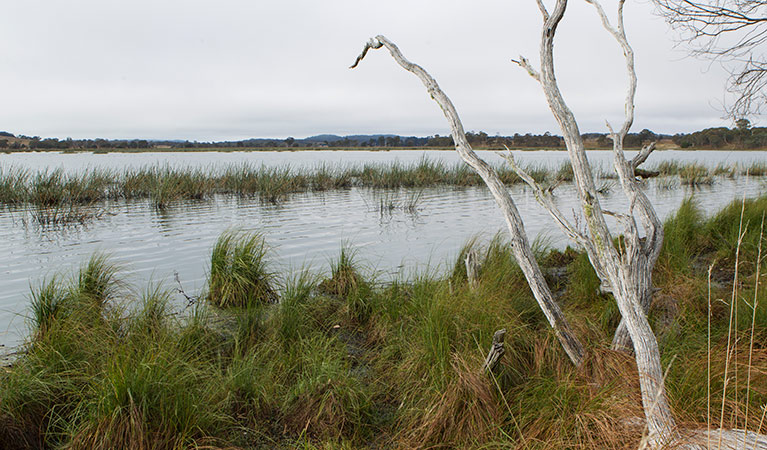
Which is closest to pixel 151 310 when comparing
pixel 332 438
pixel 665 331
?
pixel 332 438

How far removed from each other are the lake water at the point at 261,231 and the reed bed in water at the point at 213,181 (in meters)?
0.83

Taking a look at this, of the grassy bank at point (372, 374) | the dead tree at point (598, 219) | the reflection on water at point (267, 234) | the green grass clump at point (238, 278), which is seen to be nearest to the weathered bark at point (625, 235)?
the dead tree at point (598, 219)

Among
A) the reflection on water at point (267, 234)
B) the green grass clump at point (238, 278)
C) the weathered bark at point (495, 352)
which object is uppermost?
the weathered bark at point (495, 352)

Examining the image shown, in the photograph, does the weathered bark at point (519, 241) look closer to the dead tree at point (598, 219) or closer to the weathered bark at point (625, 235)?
the dead tree at point (598, 219)

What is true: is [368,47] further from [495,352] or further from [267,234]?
[267,234]

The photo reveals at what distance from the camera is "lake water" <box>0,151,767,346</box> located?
825 cm

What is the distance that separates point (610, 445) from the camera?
278cm

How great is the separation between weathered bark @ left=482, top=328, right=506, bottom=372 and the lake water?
10.00 ft

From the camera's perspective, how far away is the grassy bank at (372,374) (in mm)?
3064

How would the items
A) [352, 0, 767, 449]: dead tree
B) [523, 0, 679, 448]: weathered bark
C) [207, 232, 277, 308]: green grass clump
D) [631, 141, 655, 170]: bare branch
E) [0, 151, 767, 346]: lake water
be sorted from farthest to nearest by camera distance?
[0, 151, 767, 346]: lake water, [207, 232, 277, 308]: green grass clump, [631, 141, 655, 170]: bare branch, [352, 0, 767, 449]: dead tree, [523, 0, 679, 448]: weathered bark

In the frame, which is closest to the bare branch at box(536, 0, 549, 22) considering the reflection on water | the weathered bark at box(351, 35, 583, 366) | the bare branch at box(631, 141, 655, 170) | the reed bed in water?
the weathered bark at box(351, 35, 583, 366)

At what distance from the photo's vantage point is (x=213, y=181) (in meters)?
20.1

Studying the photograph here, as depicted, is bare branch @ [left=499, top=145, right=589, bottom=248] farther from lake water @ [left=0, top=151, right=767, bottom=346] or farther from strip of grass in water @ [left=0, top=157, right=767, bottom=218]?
strip of grass in water @ [left=0, top=157, right=767, bottom=218]

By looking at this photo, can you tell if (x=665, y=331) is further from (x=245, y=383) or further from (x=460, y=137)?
(x=245, y=383)
